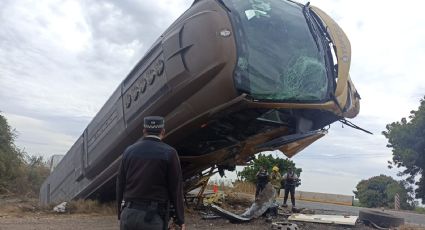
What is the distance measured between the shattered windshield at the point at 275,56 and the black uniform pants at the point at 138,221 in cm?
256

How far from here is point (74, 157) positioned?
9.11m

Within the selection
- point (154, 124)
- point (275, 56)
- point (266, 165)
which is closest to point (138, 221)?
point (154, 124)

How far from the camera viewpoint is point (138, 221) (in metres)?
2.89

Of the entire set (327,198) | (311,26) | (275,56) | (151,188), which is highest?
(311,26)

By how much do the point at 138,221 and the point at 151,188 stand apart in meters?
0.22

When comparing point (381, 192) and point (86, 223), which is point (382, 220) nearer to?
point (86, 223)

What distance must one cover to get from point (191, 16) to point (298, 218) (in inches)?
173

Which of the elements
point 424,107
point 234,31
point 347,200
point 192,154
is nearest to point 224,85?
point 234,31

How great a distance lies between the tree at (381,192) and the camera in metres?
25.5

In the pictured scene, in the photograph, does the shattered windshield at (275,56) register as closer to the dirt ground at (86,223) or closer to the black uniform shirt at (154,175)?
the black uniform shirt at (154,175)

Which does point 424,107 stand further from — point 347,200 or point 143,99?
point 143,99

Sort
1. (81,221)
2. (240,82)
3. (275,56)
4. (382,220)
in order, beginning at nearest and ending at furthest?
(240,82) < (275,56) < (81,221) < (382,220)

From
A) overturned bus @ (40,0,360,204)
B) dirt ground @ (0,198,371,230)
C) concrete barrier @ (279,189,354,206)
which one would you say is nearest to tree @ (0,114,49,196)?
dirt ground @ (0,198,371,230)

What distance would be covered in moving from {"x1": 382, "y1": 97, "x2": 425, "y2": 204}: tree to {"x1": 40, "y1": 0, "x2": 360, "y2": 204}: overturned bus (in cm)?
1937
